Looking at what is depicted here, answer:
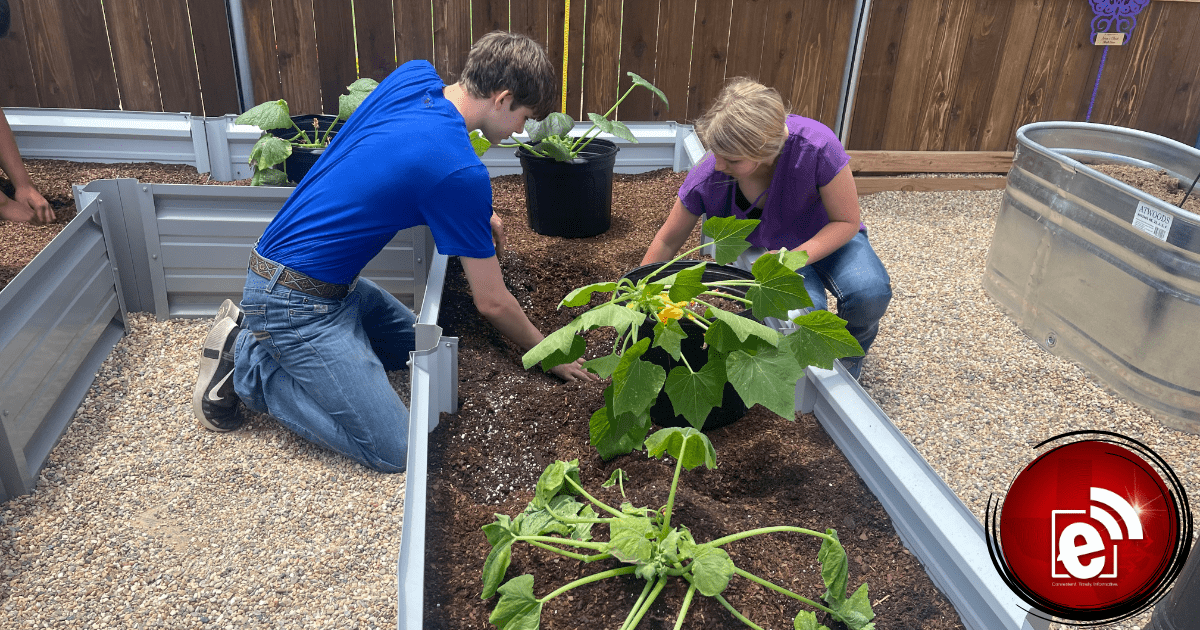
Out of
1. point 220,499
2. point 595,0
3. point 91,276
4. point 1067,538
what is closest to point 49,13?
point 91,276

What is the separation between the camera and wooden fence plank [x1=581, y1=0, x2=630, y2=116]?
14.9 feet

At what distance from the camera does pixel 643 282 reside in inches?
69.9

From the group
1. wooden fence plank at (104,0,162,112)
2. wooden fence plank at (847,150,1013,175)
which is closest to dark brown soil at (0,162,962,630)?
wooden fence plank at (104,0,162,112)

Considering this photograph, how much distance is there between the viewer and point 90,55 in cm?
413

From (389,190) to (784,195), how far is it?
127 centimetres

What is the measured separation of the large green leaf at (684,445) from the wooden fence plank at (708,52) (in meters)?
3.89

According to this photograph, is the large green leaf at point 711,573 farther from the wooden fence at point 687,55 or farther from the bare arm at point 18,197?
the wooden fence at point 687,55

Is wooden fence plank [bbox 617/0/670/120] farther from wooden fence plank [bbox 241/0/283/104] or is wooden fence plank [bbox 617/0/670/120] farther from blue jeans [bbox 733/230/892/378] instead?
blue jeans [bbox 733/230/892/378]

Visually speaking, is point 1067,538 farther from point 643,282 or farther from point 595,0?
point 595,0

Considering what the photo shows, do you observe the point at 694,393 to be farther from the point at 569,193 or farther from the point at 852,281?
the point at 569,193

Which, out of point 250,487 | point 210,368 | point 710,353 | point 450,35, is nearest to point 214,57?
point 450,35

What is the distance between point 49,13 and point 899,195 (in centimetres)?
510

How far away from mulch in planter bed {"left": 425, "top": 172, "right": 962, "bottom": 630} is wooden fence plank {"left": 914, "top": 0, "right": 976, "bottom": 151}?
3823 millimetres

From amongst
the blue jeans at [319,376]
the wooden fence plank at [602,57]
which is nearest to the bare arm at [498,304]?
the blue jeans at [319,376]
